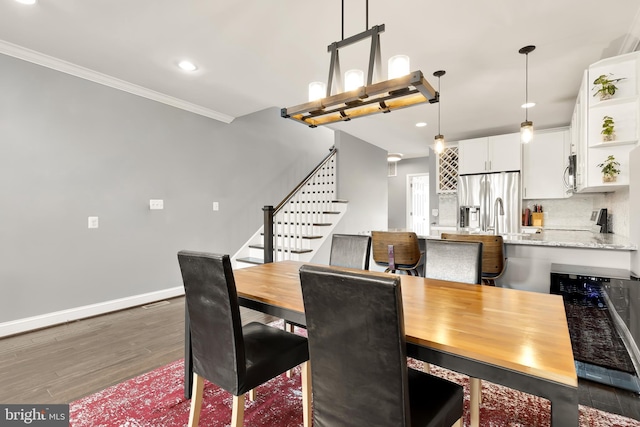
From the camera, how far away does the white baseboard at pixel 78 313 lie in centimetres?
285

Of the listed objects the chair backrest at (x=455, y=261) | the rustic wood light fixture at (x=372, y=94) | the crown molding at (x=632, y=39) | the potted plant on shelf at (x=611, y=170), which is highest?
the crown molding at (x=632, y=39)

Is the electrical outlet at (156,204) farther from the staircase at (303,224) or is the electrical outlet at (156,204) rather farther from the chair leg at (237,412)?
the chair leg at (237,412)

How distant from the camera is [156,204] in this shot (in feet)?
12.6

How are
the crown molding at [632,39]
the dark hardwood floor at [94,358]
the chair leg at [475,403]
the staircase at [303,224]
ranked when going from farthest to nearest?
the staircase at [303,224], the crown molding at [632,39], the dark hardwood floor at [94,358], the chair leg at [475,403]

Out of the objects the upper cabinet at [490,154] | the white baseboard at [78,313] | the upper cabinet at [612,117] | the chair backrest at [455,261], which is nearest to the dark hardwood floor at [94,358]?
the white baseboard at [78,313]

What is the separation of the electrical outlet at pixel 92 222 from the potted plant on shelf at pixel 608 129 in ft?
15.6

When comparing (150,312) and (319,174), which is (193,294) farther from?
(319,174)

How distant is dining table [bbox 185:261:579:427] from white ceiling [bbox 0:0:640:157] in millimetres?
1815

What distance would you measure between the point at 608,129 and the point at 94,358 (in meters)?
4.37

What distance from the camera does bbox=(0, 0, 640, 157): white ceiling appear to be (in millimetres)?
2133

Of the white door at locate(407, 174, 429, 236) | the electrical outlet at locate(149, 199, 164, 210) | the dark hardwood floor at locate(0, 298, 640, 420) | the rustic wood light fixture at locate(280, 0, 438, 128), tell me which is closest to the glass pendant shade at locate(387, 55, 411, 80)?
the rustic wood light fixture at locate(280, 0, 438, 128)

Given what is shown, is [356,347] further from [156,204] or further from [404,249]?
[156,204]

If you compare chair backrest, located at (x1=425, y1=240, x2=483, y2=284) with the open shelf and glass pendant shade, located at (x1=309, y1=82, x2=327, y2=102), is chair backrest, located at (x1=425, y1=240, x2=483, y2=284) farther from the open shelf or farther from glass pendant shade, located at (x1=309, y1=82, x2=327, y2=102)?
the open shelf

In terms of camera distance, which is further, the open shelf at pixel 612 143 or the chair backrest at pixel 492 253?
the chair backrest at pixel 492 253
